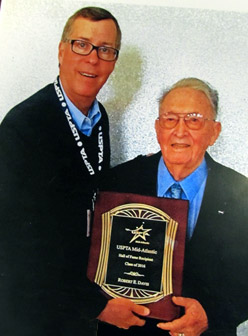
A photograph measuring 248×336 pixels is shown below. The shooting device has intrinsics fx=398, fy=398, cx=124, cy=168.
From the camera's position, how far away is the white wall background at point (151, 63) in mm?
676

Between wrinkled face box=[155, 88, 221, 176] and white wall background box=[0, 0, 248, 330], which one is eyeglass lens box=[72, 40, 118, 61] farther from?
wrinkled face box=[155, 88, 221, 176]

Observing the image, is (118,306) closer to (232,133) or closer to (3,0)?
(232,133)

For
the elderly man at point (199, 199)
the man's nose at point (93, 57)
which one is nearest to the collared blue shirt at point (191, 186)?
the elderly man at point (199, 199)

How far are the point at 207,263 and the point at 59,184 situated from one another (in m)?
0.28

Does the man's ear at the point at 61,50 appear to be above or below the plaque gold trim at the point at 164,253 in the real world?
above

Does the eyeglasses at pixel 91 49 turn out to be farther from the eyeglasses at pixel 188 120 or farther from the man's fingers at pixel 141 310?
the man's fingers at pixel 141 310

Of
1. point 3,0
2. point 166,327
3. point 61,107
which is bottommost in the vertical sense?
point 166,327

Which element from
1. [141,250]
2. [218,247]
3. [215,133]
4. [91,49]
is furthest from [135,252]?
[91,49]

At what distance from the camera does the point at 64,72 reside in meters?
0.69

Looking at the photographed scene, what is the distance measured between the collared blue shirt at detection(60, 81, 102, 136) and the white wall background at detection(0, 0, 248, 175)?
24 mm

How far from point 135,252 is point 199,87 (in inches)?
11.7

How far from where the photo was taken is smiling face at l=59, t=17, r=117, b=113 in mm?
678

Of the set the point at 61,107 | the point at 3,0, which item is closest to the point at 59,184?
the point at 61,107

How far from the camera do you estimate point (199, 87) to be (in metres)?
0.67
